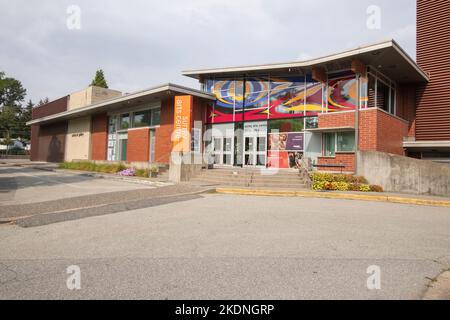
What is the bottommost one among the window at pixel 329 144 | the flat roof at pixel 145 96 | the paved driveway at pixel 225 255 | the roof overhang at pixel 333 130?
the paved driveway at pixel 225 255

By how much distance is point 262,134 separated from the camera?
19.7 m

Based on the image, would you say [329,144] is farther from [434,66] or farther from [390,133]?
[434,66]

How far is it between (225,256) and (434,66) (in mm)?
19422

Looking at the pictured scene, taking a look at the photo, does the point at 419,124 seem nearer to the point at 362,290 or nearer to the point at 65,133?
the point at 362,290

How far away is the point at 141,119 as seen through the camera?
2383 cm

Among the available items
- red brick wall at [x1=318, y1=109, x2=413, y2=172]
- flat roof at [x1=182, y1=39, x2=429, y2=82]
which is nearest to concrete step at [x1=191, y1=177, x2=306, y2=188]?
red brick wall at [x1=318, y1=109, x2=413, y2=172]

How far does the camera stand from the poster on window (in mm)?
17911

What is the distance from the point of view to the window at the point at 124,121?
25.2 metres

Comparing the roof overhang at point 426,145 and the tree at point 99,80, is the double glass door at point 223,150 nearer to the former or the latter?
the roof overhang at point 426,145

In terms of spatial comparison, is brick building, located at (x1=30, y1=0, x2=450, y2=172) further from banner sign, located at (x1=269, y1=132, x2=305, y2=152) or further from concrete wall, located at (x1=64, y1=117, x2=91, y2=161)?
concrete wall, located at (x1=64, y1=117, x2=91, y2=161)

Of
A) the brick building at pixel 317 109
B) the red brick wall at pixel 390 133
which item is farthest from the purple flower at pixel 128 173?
the red brick wall at pixel 390 133

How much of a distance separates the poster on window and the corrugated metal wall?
738 cm

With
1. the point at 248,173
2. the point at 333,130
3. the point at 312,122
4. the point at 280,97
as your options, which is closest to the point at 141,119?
the point at 280,97

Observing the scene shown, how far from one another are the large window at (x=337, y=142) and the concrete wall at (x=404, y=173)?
202 centimetres
